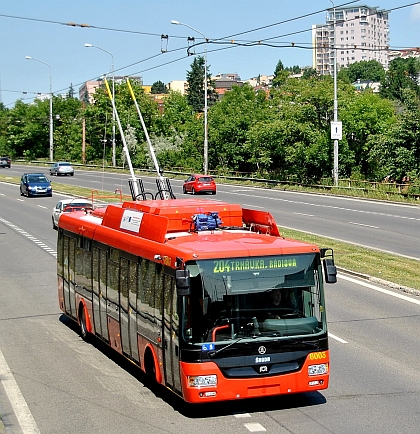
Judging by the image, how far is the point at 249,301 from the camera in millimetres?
9438

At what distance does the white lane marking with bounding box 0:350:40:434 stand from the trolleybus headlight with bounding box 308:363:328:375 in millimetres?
3202

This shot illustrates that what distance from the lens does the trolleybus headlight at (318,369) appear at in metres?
9.66

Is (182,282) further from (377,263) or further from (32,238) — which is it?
(32,238)

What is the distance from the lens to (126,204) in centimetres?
1287

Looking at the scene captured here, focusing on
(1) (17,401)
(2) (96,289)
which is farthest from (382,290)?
(1) (17,401)

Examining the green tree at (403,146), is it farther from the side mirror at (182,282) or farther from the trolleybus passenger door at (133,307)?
the side mirror at (182,282)

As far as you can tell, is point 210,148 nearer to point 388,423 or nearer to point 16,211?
point 16,211

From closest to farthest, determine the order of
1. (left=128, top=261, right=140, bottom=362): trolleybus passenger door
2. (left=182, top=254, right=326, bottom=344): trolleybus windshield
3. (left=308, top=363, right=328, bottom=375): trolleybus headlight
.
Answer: (left=182, top=254, right=326, bottom=344): trolleybus windshield, (left=308, top=363, right=328, bottom=375): trolleybus headlight, (left=128, top=261, right=140, bottom=362): trolleybus passenger door

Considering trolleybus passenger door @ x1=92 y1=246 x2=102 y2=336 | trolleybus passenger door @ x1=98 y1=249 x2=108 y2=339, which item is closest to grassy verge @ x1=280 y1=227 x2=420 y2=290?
trolleybus passenger door @ x1=92 y1=246 x2=102 y2=336

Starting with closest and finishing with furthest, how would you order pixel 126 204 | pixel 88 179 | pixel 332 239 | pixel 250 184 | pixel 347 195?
pixel 126 204 < pixel 332 239 < pixel 347 195 < pixel 250 184 < pixel 88 179

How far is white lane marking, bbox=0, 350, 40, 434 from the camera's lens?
30.5 feet

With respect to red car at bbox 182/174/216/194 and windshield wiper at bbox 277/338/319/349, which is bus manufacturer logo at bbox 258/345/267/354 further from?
red car at bbox 182/174/216/194

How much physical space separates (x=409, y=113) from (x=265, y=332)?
Answer: 43.7 m

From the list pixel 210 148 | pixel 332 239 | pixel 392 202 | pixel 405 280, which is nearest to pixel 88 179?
pixel 210 148
